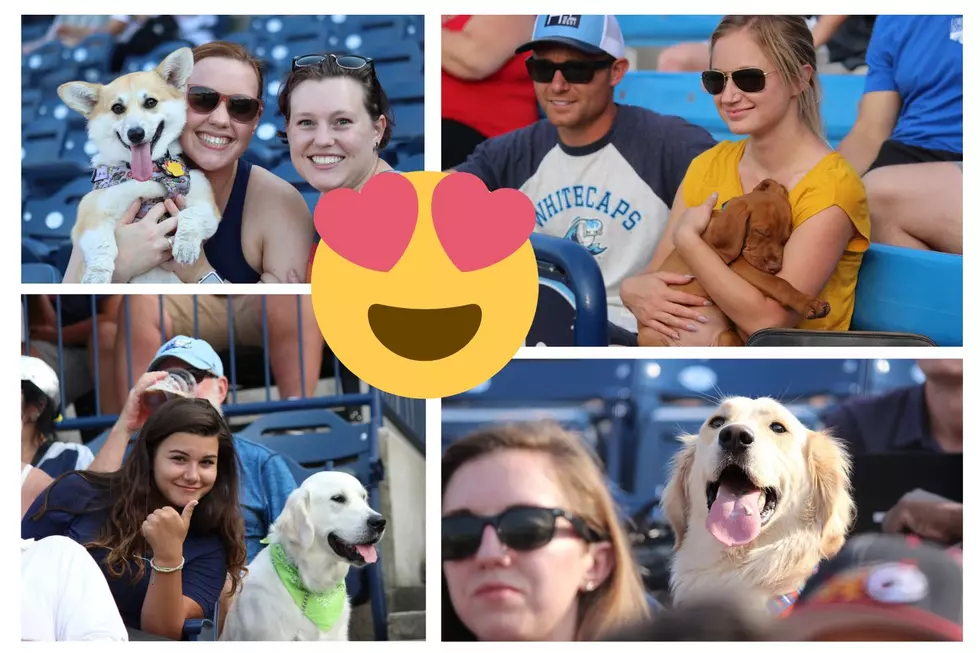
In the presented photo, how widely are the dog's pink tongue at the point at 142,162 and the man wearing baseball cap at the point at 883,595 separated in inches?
76.4

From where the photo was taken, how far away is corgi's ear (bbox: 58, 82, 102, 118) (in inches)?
105

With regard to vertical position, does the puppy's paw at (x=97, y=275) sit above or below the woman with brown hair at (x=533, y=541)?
above

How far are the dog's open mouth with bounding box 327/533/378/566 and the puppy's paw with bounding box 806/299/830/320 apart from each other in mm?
1210

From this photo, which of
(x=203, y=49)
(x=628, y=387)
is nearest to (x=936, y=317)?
(x=628, y=387)

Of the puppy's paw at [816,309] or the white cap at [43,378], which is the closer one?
the puppy's paw at [816,309]

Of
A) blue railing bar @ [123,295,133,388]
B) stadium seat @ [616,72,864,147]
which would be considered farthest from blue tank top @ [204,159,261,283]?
stadium seat @ [616,72,864,147]

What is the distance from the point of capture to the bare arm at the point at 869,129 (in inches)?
105

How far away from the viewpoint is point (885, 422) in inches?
104

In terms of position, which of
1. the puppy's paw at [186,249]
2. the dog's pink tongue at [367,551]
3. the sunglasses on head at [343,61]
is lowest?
the dog's pink tongue at [367,551]

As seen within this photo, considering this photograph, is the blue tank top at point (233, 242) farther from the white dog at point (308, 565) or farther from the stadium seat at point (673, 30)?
the stadium seat at point (673, 30)

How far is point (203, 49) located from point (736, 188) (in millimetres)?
1379

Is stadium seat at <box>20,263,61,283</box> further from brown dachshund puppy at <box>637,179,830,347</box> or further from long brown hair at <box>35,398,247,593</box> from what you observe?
brown dachshund puppy at <box>637,179,830,347</box>

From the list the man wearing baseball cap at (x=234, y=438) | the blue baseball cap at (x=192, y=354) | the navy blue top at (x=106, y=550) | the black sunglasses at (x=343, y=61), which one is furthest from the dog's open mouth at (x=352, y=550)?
the black sunglasses at (x=343, y=61)

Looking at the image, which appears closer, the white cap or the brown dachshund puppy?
the brown dachshund puppy
